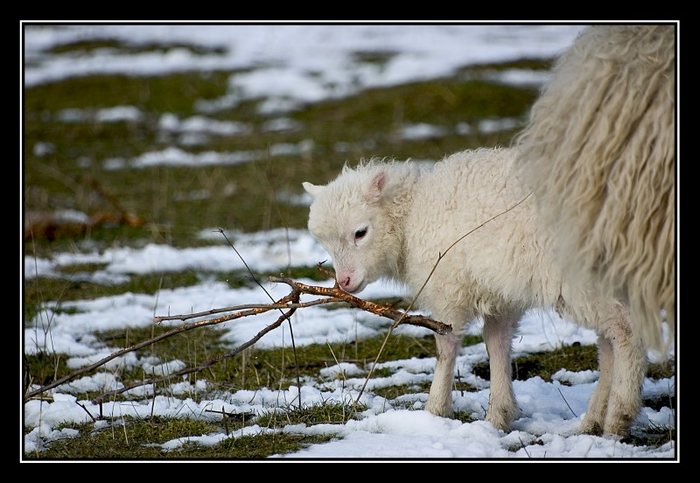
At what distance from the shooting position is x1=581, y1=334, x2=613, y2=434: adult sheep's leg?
17.2 ft

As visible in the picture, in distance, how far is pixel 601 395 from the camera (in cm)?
540

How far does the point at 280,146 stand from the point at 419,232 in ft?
42.9

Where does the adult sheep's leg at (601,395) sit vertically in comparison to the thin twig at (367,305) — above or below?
below

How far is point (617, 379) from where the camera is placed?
5.11 m

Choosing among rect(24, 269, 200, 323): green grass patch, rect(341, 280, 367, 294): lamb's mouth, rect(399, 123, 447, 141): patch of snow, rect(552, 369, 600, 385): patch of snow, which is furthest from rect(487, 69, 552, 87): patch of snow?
rect(341, 280, 367, 294): lamb's mouth

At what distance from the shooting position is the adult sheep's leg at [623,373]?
503 cm

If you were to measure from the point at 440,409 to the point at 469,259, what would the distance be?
95 cm

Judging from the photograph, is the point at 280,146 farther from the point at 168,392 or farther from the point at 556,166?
the point at 556,166

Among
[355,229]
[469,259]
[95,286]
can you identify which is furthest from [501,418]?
[95,286]

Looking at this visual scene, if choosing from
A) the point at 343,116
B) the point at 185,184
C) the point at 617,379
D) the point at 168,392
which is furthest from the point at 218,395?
the point at 343,116

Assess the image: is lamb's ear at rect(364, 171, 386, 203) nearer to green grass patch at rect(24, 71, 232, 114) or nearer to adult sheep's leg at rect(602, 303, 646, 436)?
adult sheep's leg at rect(602, 303, 646, 436)

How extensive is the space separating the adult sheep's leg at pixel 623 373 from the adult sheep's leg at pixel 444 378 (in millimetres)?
974

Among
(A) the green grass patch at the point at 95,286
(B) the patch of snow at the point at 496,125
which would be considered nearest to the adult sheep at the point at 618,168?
(A) the green grass patch at the point at 95,286

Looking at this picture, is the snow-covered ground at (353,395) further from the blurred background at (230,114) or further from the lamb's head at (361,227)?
the blurred background at (230,114)
